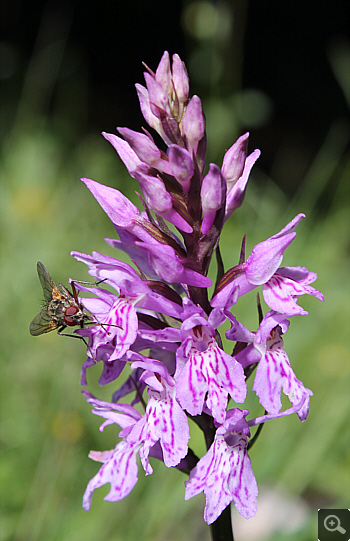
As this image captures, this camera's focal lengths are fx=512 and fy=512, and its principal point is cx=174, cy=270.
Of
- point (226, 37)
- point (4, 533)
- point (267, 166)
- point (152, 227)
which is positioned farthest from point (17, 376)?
point (267, 166)

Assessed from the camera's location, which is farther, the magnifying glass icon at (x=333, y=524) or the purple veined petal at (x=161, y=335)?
the magnifying glass icon at (x=333, y=524)

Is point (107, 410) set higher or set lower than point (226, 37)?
lower

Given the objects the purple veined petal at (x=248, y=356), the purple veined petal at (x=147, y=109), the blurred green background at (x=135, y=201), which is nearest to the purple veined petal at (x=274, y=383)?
the purple veined petal at (x=248, y=356)

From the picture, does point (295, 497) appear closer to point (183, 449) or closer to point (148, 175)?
point (183, 449)

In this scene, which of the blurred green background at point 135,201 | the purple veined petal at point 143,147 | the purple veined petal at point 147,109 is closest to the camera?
the purple veined petal at point 143,147

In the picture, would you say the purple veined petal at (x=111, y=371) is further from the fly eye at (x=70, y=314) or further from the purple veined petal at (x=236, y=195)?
the purple veined petal at (x=236, y=195)

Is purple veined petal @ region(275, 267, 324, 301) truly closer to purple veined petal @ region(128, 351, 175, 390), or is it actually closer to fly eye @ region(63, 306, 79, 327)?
purple veined petal @ region(128, 351, 175, 390)

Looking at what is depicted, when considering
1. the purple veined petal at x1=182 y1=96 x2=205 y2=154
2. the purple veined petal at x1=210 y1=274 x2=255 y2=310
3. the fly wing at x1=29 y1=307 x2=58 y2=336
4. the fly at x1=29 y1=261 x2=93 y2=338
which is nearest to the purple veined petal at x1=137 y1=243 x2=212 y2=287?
the purple veined petal at x1=210 y1=274 x2=255 y2=310
